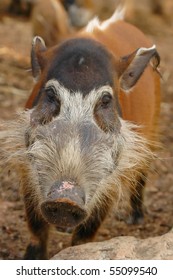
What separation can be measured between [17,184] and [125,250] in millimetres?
1625

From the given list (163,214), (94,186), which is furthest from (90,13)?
(94,186)

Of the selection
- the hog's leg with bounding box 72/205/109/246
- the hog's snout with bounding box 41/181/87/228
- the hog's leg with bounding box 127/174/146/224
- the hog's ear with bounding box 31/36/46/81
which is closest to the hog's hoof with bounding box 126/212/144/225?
the hog's leg with bounding box 127/174/146/224

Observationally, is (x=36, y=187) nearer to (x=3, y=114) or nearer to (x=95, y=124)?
(x=95, y=124)

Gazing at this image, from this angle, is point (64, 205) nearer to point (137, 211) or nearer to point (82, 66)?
point (82, 66)

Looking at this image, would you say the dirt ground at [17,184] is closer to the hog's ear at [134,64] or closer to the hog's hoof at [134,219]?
the hog's hoof at [134,219]

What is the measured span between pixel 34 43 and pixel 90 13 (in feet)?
15.9

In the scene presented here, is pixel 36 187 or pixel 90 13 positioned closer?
pixel 36 187

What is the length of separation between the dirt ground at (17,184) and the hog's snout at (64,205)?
2.77ft

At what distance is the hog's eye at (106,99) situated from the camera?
3.51 m

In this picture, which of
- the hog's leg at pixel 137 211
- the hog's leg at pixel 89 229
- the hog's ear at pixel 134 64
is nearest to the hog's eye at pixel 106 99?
the hog's ear at pixel 134 64

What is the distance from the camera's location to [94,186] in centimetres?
332

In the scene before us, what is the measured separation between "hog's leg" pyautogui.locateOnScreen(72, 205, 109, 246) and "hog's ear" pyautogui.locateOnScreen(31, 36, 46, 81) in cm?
73
